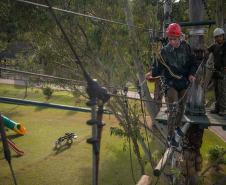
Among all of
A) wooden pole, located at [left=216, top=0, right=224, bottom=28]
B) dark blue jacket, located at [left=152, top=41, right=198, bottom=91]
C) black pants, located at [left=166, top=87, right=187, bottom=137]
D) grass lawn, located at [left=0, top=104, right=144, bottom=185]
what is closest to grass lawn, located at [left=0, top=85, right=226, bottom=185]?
grass lawn, located at [left=0, top=104, right=144, bottom=185]

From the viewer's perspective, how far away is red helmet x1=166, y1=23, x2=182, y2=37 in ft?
19.6

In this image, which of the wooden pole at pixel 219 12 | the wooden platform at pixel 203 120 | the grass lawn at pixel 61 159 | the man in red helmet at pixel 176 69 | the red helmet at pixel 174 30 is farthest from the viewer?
the grass lawn at pixel 61 159

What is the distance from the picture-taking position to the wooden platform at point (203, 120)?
7.25m

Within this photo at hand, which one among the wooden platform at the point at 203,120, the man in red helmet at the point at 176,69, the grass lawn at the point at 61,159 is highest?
the man in red helmet at the point at 176,69

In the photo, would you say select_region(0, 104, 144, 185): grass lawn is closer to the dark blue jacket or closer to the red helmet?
the dark blue jacket

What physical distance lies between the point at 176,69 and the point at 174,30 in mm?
720

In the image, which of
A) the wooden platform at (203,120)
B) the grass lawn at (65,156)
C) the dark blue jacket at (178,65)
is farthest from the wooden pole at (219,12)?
the dark blue jacket at (178,65)

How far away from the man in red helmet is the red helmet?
2 centimetres

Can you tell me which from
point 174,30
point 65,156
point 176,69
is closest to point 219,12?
point 176,69

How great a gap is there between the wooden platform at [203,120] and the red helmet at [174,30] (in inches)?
73.2

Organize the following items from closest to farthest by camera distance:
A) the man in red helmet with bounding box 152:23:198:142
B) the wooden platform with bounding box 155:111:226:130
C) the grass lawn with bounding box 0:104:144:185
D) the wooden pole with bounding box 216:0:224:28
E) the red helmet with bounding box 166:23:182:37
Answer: the red helmet with bounding box 166:23:182:37
the man in red helmet with bounding box 152:23:198:142
the wooden platform with bounding box 155:111:226:130
the wooden pole with bounding box 216:0:224:28
the grass lawn with bounding box 0:104:144:185

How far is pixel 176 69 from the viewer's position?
6395mm

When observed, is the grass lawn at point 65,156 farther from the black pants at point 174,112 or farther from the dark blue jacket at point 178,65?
the dark blue jacket at point 178,65

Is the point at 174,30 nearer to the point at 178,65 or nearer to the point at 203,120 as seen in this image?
the point at 178,65
